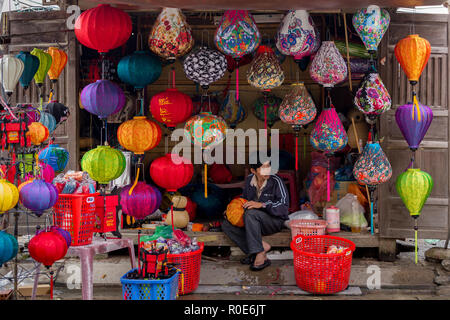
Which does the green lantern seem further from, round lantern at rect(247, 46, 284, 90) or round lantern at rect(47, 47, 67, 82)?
round lantern at rect(247, 46, 284, 90)

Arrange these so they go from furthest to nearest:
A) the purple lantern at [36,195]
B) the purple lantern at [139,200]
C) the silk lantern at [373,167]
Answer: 1. the silk lantern at [373,167]
2. the purple lantern at [139,200]
3. the purple lantern at [36,195]

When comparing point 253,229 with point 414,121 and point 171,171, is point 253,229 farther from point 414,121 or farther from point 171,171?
point 414,121

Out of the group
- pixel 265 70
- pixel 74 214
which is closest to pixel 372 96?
pixel 265 70

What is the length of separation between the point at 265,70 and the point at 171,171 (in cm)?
146

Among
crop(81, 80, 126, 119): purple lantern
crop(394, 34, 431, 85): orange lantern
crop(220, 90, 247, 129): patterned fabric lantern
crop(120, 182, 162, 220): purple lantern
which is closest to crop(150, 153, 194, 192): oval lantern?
crop(120, 182, 162, 220): purple lantern

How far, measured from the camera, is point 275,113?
21.6 feet

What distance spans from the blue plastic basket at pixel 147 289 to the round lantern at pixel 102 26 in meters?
2.06

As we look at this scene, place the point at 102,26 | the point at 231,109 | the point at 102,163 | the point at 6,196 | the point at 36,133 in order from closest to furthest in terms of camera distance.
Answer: the point at 6,196
the point at 36,133
the point at 102,26
the point at 102,163
the point at 231,109

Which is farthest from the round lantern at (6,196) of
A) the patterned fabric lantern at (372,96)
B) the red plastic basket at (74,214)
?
the patterned fabric lantern at (372,96)

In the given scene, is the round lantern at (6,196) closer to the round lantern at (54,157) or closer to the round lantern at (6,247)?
the round lantern at (6,247)

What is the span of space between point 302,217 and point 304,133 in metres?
A: 2.05

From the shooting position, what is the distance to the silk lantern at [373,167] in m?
5.25

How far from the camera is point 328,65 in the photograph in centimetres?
511

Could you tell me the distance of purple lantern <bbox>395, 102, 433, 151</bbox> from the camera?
198 inches
